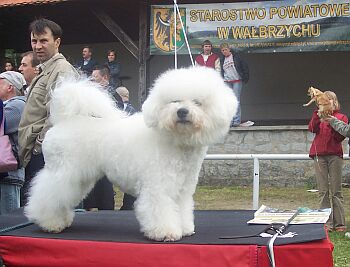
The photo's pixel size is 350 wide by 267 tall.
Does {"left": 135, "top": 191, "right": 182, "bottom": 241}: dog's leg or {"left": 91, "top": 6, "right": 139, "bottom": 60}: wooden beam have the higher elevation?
{"left": 91, "top": 6, "right": 139, "bottom": 60}: wooden beam

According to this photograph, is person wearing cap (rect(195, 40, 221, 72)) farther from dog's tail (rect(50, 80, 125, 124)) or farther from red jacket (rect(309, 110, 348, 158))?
dog's tail (rect(50, 80, 125, 124))

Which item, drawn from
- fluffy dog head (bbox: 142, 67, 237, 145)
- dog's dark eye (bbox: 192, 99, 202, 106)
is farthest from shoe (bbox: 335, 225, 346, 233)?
dog's dark eye (bbox: 192, 99, 202, 106)

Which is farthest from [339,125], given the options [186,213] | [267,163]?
[267,163]

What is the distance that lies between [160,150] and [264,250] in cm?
73

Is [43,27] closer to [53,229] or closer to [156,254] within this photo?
[53,229]

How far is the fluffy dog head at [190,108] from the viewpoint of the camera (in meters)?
2.91

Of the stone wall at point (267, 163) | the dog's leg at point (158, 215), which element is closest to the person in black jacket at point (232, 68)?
the stone wall at point (267, 163)

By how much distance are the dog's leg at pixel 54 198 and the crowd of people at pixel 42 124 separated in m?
0.48

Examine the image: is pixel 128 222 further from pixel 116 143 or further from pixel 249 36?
pixel 249 36

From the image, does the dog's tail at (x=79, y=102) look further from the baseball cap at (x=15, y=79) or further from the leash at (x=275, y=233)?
the baseball cap at (x=15, y=79)

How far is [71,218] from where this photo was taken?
139 inches

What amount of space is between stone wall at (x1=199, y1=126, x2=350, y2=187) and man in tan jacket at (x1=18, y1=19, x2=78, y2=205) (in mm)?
6697

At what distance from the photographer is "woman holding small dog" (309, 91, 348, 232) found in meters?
6.74

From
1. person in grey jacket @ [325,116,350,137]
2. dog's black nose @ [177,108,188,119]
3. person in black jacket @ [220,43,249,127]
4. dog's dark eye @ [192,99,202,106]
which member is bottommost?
person in grey jacket @ [325,116,350,137]
